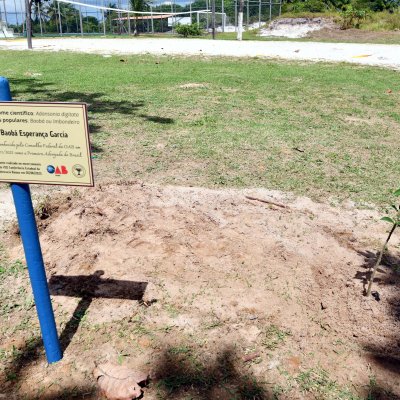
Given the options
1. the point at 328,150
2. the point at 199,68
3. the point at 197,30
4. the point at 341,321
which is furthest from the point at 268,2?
the point at 341,321

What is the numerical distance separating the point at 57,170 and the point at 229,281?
139 cm

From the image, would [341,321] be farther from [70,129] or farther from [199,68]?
[199,68]

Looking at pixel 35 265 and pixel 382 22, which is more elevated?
pixel 382 22

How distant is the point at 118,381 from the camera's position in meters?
2.15

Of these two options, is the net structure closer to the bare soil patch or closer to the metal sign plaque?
the bare soil patch

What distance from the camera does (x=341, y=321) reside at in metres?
2.59

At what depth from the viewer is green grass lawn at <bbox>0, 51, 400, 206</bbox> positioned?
460 centimetres

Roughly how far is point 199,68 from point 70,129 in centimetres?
1127

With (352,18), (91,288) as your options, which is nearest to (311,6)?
(352,18)

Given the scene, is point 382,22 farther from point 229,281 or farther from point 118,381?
point 118,381

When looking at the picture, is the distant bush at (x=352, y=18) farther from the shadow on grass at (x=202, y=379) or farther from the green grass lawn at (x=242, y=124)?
the shadow on grass at (x=202, y=379)

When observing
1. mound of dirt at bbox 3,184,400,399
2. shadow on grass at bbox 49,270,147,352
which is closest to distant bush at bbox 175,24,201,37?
mound of dirt at bbox 3,184,400,399

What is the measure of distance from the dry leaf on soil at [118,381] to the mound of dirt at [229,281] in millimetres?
78

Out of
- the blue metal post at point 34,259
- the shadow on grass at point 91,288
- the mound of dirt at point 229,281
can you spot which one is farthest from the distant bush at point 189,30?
the blue metal post at point 34,259
